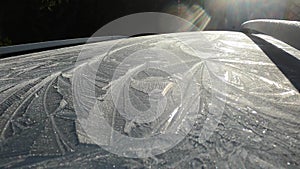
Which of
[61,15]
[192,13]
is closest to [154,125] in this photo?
[61,15]

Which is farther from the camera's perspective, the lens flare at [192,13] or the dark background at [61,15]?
the lens flare at [192,13]

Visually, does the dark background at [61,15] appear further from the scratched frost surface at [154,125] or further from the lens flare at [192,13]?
the scratched frost surface at [154,125]

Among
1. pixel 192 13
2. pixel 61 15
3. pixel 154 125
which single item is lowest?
pixel 192 13

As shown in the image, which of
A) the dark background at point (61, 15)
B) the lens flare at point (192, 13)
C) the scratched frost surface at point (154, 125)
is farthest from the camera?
the lens flare at point (192, 13)

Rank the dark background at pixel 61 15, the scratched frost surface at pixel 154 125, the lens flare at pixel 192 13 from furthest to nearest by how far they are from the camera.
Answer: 1. the lens flare at pixel 192 13
2. the dark background at pixel 61 15
3. the scratched frost surface at pixel 154 125

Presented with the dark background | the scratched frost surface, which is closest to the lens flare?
the dark background

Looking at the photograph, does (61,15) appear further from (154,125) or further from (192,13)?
(154,125)

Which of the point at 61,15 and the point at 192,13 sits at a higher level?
the point at 61,15

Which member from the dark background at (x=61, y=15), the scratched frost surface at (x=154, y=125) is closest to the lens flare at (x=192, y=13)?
the dark background at (x=61, y=15)
